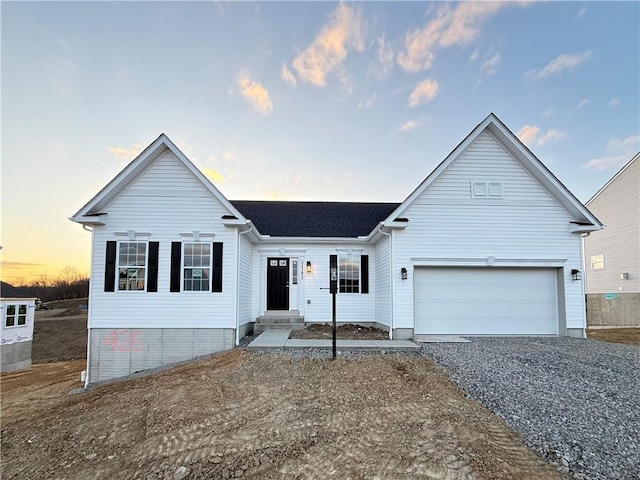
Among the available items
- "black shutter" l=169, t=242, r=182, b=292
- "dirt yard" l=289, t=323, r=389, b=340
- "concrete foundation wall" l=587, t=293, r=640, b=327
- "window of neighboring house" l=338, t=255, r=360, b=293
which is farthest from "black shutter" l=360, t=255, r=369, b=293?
"concrete foundation wall" l=587, t=293, r=640, b=327

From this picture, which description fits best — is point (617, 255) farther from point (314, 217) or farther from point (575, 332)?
point (314, 217)

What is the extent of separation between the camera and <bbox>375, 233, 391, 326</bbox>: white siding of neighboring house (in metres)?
10.4

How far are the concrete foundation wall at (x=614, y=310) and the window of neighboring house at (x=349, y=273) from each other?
12425 mm

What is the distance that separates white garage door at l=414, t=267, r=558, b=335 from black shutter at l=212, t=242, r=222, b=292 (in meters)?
5.79

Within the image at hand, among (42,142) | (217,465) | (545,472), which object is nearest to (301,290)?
(217,465)

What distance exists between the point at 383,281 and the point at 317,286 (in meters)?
2.42

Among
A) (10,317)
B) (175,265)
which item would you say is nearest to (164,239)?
(175,265)

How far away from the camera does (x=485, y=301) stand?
34.4 ft

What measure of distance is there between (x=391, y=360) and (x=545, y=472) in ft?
13.3

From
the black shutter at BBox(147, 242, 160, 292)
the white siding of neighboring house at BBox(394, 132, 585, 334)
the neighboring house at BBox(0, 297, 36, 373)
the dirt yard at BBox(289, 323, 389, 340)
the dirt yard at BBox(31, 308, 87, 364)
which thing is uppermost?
the white siding of neighboring house at BBox(394, 132, 585, 334)

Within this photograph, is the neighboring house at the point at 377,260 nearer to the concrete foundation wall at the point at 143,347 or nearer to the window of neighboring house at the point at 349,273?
the concrete foundation wall at the point at 143,347

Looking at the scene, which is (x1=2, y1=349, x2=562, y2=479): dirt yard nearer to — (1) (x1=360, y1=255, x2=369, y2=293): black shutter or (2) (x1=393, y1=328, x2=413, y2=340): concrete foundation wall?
(2) (x1=393, y1=328, x2=413, y2=340): concrete foundation wall

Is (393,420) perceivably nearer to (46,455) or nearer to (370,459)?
(370,459)

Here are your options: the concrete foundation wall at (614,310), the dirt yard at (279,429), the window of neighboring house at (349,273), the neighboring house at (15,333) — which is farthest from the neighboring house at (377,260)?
the neighboring house at (15,333)
